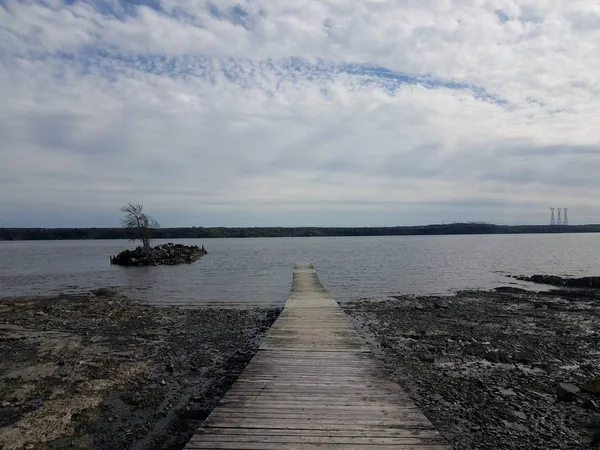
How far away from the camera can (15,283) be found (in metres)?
30.2

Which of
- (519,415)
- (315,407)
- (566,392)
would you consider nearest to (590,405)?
(566,392)

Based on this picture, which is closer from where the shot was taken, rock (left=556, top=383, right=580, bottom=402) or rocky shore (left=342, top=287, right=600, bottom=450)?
rocky shore (left=342, top=287, right=600, bottom=450)

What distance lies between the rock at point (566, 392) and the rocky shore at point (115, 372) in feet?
20.0

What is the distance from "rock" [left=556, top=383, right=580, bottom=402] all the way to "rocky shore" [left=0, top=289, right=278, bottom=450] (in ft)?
20.0

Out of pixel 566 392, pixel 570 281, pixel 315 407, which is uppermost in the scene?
pixel 315 407

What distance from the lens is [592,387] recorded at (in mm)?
8195

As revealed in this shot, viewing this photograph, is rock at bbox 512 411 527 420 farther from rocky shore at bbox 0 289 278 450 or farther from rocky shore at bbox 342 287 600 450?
rocky shore at bbox 0 289 278 450

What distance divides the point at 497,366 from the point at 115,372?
27.4 ft

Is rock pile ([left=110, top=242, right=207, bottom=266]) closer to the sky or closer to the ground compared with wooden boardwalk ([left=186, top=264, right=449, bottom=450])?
closer to the ground

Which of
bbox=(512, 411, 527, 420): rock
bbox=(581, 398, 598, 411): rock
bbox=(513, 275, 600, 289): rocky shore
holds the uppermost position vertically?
bbox=(581, 398, 598, 411): rock

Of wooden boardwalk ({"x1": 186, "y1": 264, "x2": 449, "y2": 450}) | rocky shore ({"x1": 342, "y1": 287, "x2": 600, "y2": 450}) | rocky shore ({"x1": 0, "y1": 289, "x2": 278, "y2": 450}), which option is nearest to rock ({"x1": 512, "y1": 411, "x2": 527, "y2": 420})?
rocky shore ({"x1": 342, "y1": 287, "x2": 600, "y2": 450})

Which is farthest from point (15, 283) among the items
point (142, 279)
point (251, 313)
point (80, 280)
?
point (251, 313)

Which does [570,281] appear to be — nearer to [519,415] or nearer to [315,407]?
[519,415]

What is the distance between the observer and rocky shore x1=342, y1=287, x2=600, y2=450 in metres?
6.78
